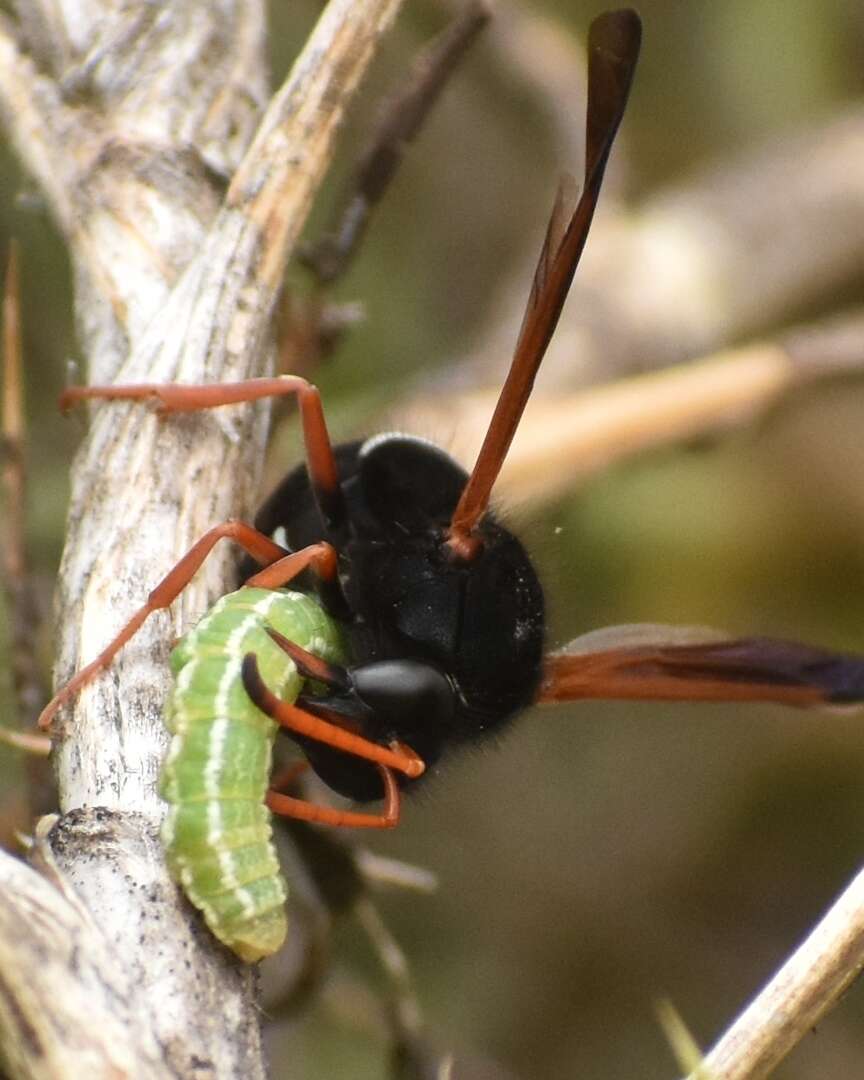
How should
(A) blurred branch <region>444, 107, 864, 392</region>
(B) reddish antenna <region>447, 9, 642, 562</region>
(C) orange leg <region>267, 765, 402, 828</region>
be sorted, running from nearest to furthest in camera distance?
(B) reddish antenna <region>447, 9, 642, 562</region>
(C) orange leg <region>267, 765, 402, 828</region>
(A) blurred branch <region>444, 107, 864, 392</region>

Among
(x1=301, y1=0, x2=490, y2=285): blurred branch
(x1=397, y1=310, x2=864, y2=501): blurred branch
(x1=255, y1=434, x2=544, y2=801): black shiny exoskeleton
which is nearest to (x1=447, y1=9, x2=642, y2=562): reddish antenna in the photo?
(x1=255, y1=434, x2=544, y2=801): black shiny exoskeleton

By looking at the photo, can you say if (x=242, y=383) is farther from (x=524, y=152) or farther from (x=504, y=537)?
(x=524, y=152)

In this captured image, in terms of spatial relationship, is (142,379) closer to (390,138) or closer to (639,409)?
(390,138)

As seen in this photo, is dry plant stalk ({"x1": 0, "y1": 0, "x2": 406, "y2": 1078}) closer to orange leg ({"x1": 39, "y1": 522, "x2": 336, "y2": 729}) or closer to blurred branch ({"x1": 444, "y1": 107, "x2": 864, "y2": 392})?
orange leg ({"x1": 39, "y1": 522, "x2": 336, "y2": 729})

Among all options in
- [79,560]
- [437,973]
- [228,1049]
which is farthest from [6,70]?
[437,973]

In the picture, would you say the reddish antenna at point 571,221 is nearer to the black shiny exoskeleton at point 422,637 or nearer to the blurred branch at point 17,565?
the black shiny exoskeleton at point 422,637

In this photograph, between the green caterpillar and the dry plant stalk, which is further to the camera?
the green caterpillar

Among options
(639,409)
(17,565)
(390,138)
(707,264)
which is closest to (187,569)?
(17,565)
